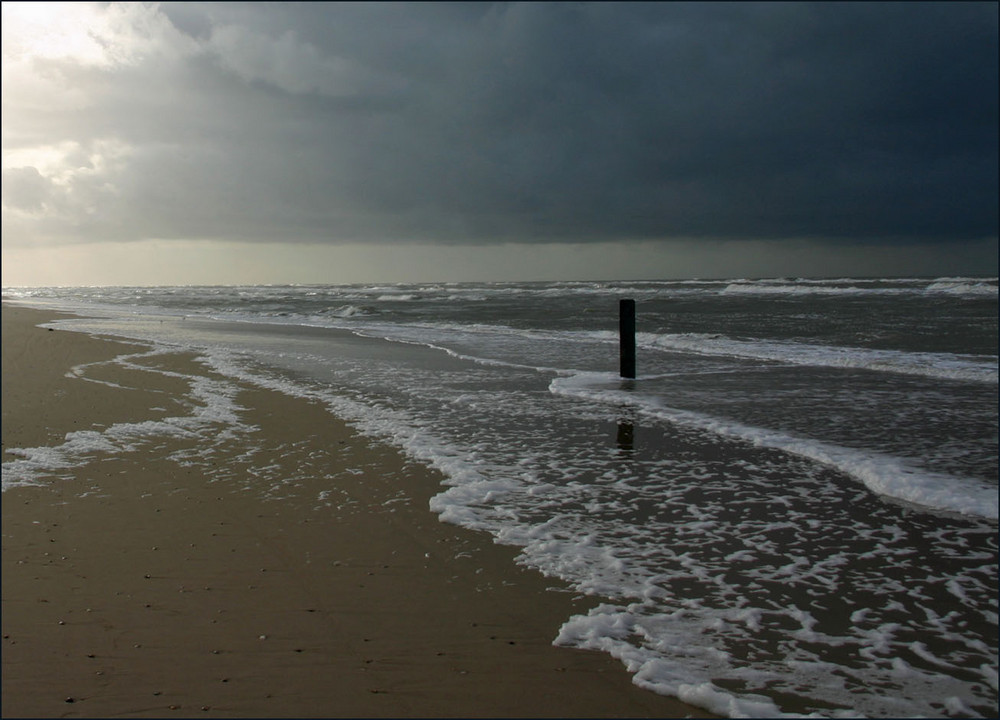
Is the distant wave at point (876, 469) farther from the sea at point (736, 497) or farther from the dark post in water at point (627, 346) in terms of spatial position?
the dark post in water at point (627, 346)

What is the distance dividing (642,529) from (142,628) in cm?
372

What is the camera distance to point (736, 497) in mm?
6961

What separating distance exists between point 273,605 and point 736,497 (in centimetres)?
438

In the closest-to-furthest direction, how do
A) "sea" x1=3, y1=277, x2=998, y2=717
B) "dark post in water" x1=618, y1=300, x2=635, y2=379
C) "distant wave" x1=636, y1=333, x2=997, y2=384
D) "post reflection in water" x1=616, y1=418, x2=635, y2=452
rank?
"sea" x1=3, y1=277, x2=998, y2=717 < "post reflection in water" x1=616, y1=418, x2=635, y2=452 < "dark post in water" x1=618, y1=300, x2=635, y2=379 < "distant wave" x1=636, y1=333, x2=997, y2=384

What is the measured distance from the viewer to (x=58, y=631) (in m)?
4.10

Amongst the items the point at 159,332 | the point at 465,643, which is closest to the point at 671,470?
the point at 465,643

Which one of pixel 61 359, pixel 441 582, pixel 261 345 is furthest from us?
pixel 261 345

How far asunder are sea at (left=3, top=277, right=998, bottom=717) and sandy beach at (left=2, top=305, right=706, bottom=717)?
33 cm

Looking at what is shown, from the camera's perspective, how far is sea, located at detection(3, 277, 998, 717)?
13.1ft

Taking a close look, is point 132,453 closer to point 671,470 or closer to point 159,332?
point 671,470

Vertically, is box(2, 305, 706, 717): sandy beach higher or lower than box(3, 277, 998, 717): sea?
higher

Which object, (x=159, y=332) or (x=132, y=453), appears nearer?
(x=132, y=453)

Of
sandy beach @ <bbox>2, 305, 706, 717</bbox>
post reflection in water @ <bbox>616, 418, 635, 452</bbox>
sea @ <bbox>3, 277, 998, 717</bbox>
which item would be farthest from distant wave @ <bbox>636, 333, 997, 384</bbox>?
sandy beach @ <bbox>2, 305, 706, 717</bbox>

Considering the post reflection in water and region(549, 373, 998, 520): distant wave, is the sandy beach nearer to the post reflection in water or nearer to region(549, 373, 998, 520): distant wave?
the post reflection in water
